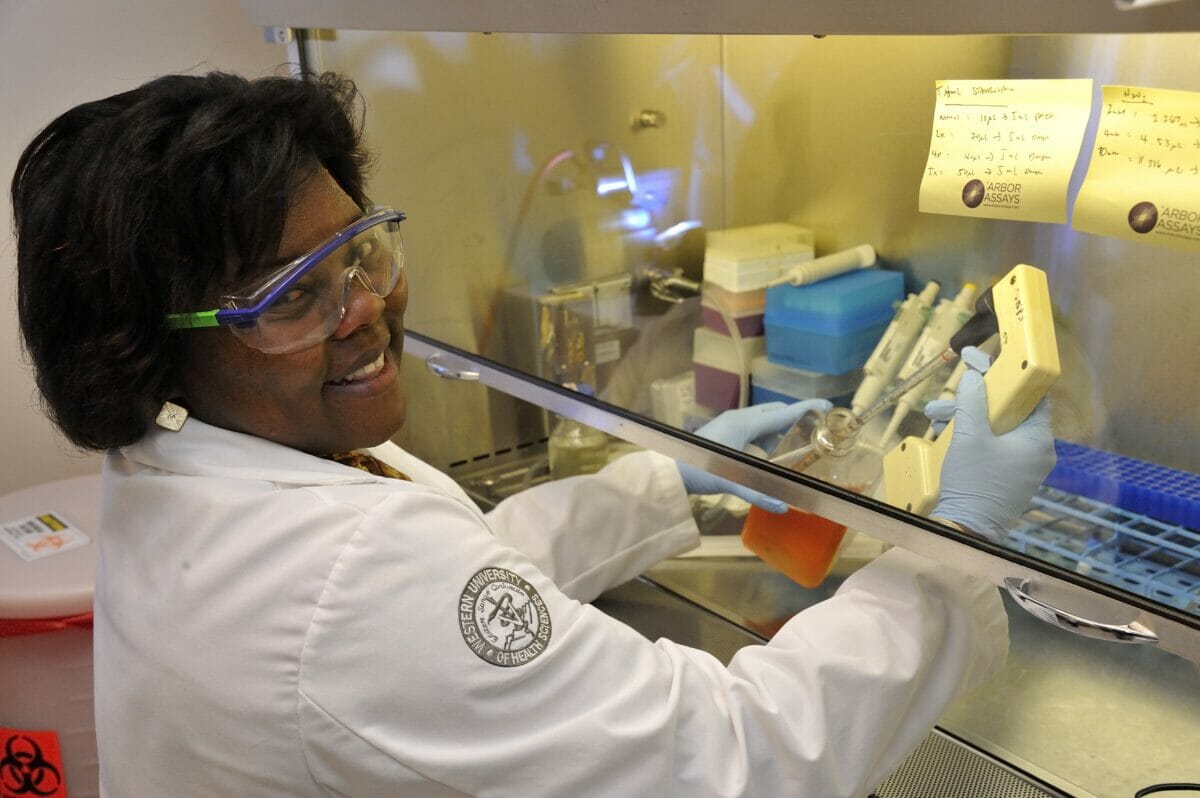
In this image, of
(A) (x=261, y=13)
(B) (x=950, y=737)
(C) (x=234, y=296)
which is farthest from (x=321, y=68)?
(B) (x=950, y=737)

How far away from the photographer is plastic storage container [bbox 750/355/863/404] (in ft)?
3.98

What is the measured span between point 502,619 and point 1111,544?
628 millimetres

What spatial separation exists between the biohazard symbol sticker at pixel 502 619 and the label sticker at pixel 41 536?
3.10ft

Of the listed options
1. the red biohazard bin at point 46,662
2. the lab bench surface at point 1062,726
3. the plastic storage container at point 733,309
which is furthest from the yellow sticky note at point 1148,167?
the red biohazard bin at point 46,662

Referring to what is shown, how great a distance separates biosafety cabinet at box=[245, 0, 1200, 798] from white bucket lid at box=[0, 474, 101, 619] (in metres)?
0.55

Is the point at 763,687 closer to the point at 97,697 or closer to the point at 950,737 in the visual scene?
the point at 950,737

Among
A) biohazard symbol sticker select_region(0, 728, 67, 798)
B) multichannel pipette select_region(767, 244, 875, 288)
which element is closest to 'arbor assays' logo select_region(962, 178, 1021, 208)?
multichannel pipette select_region(767, 244, 875, 288)

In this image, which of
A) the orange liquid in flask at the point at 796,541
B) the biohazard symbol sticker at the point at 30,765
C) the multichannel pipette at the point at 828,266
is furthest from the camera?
the biohazard symbol sticker at the point at 30,765

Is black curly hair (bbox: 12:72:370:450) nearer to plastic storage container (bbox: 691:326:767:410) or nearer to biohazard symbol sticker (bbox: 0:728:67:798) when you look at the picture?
plastic storage container (bbox: 691:326:767:410)

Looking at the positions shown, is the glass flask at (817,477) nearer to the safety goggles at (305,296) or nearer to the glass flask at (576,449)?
the glass flask at (576,449)

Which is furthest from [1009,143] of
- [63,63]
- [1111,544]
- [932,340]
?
[63,63]

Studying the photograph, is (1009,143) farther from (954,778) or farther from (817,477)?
(954,778)

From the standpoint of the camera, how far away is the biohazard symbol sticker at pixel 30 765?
1446 mm

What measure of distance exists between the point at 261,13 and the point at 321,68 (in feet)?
0.53
